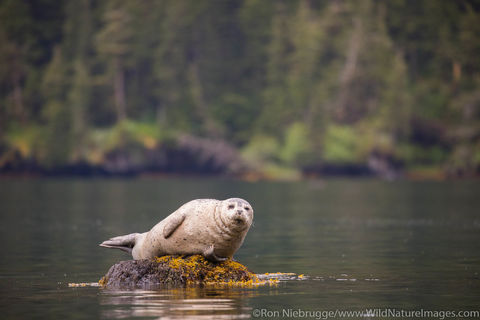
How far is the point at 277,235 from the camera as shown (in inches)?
1286

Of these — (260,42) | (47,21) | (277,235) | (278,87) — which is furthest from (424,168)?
(277,235)

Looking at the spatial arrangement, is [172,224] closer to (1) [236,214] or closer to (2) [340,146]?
(1) [236,214]

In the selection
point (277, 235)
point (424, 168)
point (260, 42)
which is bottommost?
point (424, 168)

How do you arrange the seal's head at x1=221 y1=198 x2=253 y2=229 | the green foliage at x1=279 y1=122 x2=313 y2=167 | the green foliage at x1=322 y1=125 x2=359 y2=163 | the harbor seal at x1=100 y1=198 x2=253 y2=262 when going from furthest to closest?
the green foliage at x1=279 y1=122 x2=313 y2=167
the green foliage at x1=322 y1=125 x2=359 y2=163
the harbor seal at x1=100 y1=198 x2=253 y2=262
the seal's head at x1=221 y1=198 x2=253 y2=229

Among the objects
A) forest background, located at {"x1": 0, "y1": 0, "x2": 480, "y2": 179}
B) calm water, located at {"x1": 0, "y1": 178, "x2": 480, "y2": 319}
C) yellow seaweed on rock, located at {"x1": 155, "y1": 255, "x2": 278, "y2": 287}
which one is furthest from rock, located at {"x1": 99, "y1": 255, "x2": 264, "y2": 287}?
forest background, located at {"x1": 0, "y1": 0, "x2": 480, "y2": 179}

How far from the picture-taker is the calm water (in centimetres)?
1598

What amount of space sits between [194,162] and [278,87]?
17.1 m

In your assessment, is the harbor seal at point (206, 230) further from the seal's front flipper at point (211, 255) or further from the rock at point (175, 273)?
the rock at point (175, 273)

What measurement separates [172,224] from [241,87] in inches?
4158

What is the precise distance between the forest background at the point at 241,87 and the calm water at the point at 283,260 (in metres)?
58.0

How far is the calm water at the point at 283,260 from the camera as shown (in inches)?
629

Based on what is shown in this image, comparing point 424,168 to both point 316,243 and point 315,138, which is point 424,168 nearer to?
point 315,138

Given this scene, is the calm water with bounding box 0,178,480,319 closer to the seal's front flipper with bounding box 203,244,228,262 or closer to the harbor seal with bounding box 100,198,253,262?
the seal's front flipper with bounding box 203,244,228,262

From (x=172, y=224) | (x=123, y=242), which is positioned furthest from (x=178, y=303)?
(x=123, y=242)
